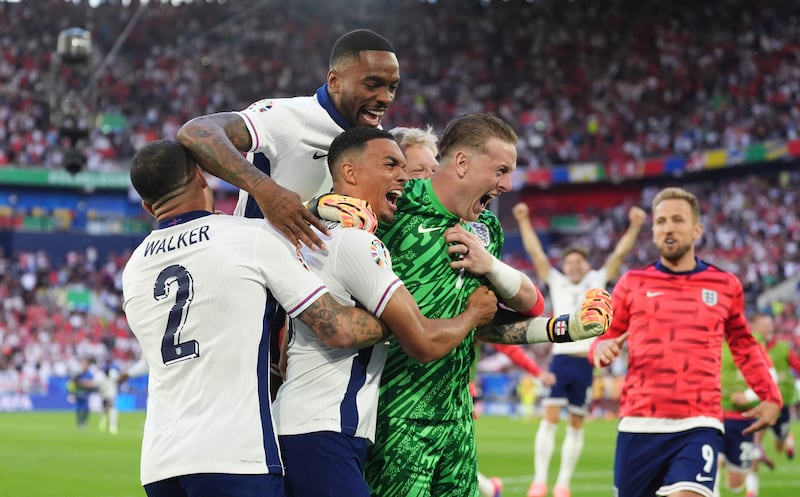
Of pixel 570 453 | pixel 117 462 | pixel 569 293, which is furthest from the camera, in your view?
pixel 117 462

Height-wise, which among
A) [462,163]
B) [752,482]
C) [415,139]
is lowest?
[752,482]

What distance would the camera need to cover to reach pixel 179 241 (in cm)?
409

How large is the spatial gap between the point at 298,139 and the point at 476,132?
3.04 ft

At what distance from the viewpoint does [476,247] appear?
464cm

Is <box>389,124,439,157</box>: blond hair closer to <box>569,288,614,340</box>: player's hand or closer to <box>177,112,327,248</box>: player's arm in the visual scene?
→ <box>177,112,327,248</box>: player's arm

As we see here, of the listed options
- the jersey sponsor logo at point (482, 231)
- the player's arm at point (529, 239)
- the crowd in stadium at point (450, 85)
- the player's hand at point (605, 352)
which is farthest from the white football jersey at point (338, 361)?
the crowd in stadium at point (450, 85)

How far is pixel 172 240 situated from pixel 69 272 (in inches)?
1613

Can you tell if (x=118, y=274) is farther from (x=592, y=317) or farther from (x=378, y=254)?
(x=378, y=254)

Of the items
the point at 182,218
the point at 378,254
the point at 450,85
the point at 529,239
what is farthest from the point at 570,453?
the point at 450,85

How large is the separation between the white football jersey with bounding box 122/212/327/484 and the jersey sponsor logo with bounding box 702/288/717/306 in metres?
3.92

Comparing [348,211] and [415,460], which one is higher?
[348,211]

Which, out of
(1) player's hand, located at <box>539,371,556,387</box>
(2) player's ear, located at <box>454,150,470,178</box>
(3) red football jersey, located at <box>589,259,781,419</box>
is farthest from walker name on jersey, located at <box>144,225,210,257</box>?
(1) player's hand, located at <box>539,371,556,387</box>

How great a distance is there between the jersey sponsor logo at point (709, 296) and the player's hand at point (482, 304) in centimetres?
301

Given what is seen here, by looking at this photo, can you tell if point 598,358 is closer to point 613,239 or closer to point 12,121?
point 613,239
